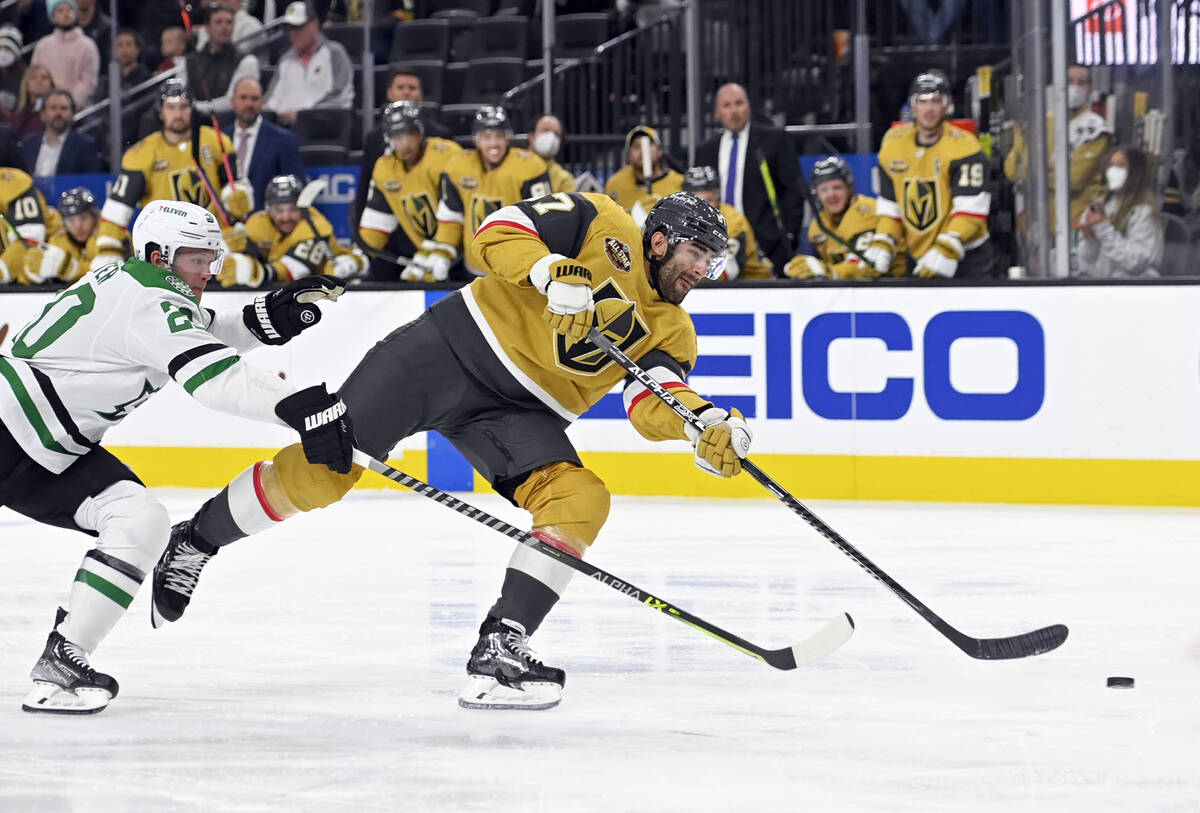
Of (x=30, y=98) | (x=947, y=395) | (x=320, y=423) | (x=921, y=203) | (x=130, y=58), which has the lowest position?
(x=947, y=395)

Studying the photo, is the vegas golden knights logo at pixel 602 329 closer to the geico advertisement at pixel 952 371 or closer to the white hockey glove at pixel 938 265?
the geico advertisement at pixel 952 371

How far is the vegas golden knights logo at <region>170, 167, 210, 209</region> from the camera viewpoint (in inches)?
328

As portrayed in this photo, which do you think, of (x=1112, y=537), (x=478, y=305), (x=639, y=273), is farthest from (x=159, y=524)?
(x=1112, y=537)

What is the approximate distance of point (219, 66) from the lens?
9164 mm

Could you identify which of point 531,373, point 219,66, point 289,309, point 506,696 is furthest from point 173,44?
point 506,696

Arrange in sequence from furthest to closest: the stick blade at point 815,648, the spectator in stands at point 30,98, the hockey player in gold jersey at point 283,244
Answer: the spectator in stands at point 30,98
the hockey player in gold jersey at point 283,244
the stick blade at point 815,648

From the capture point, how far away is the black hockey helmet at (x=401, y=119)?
7.88 metres

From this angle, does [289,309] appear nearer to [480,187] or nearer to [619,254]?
[619,254]

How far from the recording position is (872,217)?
741 centimetres

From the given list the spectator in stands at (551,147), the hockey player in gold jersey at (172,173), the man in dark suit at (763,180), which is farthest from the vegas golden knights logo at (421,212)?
the man in dark suit at (763,180)

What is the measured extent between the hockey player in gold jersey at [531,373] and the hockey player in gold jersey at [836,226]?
11.8ft

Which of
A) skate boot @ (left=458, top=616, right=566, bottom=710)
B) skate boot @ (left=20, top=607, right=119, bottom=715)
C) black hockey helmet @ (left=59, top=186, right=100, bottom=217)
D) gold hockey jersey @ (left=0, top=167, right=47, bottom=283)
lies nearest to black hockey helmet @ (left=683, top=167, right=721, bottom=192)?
black hockey helmet @ (left=59, top=186, right=100, bottom=217)

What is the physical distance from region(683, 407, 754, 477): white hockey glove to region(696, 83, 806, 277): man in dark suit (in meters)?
4.11

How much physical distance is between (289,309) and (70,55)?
649 centimetres
